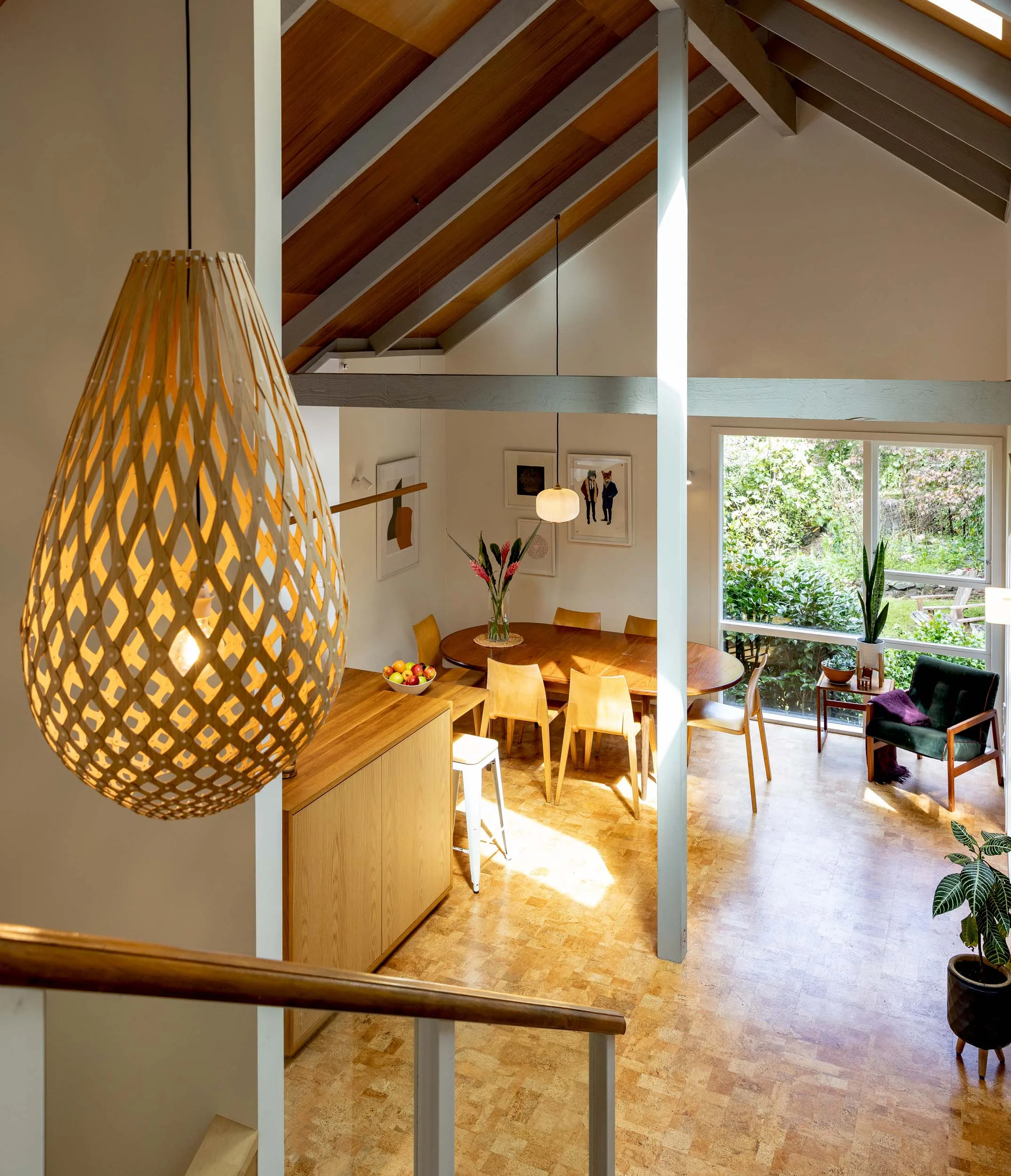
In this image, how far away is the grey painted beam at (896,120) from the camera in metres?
5.23

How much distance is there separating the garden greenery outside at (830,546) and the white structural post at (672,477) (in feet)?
10.5

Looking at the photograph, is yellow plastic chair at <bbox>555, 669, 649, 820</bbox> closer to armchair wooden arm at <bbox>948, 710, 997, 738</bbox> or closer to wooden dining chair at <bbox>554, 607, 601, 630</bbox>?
wooden dining chair at <bbox>554, 607, 601, 630</bbox>

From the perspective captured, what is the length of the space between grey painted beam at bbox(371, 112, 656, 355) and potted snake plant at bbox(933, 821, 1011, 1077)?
4323 mm

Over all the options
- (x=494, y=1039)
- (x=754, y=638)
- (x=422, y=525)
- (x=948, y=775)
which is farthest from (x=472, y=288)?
(x=494, y=1039)

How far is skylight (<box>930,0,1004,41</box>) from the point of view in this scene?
262 cm

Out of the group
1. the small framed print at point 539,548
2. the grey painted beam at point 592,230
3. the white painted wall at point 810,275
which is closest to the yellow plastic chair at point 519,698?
the small framed print at point 539,548

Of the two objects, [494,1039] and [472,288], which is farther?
[472,288]

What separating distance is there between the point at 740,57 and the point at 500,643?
379cm

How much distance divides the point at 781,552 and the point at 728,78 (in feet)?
10.8

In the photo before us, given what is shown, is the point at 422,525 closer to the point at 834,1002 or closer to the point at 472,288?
the point at 472,288

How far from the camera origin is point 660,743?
4.35m

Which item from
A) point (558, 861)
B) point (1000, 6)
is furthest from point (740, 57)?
point (558, 861)

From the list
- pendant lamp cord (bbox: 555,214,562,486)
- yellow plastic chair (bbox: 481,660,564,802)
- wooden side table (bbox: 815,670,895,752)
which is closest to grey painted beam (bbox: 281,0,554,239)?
yellow plastic chair (bbox: 481,660,564,802)

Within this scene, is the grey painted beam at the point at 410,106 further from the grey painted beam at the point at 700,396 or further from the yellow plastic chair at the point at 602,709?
the yellow plastic chair at the point at 602,709
